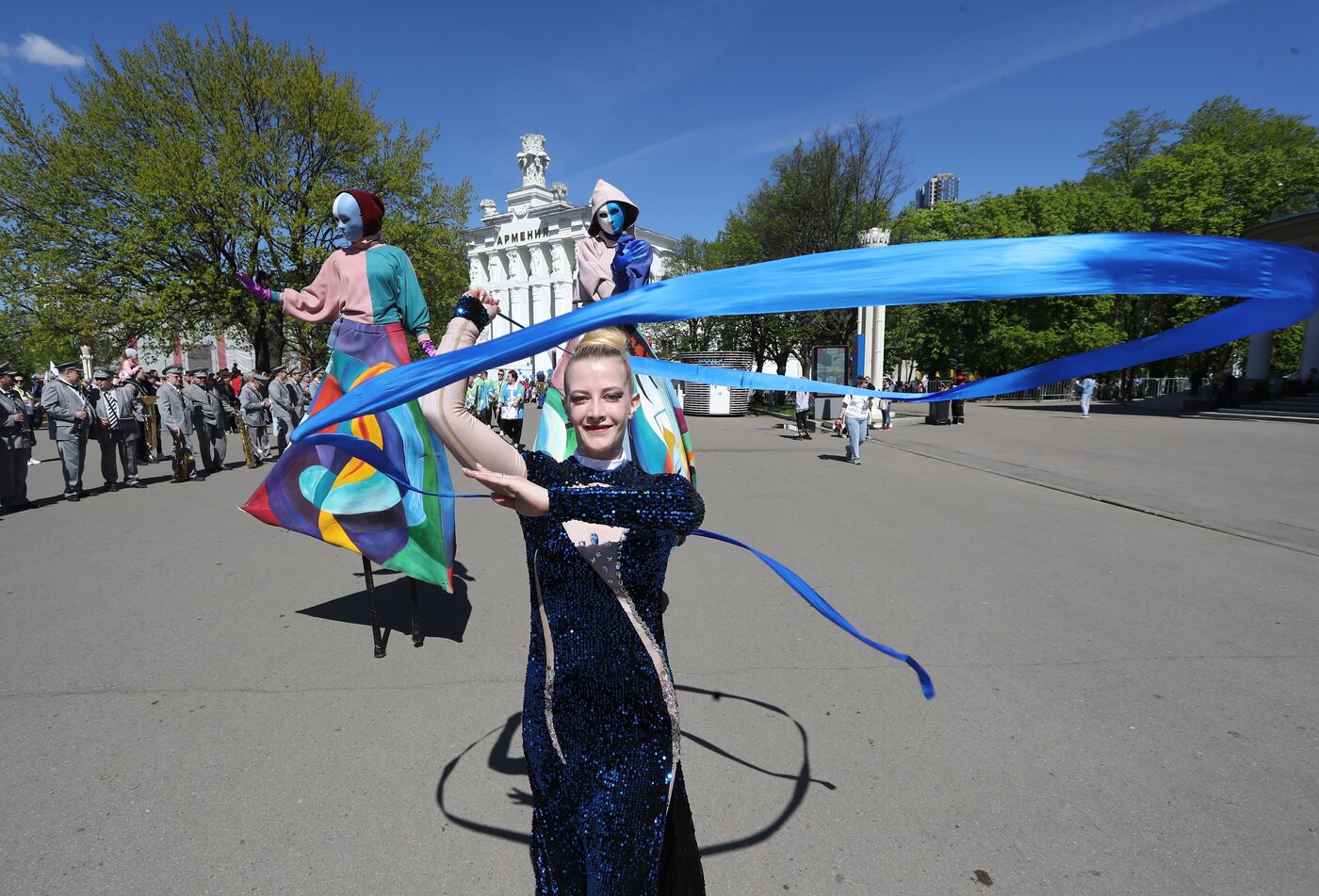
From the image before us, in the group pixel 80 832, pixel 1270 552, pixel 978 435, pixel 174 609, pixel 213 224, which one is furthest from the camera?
pixel 213 224

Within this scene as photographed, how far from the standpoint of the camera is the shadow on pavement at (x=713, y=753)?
95.3 inches

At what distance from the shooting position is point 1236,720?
318cm

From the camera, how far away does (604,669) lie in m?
1.59

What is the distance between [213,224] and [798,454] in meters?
19.4

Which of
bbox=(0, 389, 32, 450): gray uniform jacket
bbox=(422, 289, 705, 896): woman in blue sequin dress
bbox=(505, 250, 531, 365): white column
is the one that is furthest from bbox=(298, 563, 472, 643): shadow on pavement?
bbox=(505, 250, 531, 365): white column

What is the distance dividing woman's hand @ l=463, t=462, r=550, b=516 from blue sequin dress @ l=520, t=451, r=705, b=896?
52 mm

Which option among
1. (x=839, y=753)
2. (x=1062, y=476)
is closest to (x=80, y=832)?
(x=839, y=753)

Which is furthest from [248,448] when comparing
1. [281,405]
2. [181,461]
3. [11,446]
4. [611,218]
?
[611,218]

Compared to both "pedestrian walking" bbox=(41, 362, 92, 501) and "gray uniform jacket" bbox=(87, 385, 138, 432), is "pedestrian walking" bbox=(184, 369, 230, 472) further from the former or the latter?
"pedestrian walking" bbox=(41, 362, 92, 501)

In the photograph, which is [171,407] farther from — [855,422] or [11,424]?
[855,422]

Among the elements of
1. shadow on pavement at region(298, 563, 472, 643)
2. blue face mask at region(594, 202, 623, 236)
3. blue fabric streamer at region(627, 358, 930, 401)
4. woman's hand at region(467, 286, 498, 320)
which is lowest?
shadow on pavement at region(298, 563, 472, 643)

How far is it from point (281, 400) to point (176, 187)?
10.8 metres

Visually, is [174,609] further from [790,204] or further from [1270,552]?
[790,204]

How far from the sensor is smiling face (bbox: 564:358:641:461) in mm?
1579
